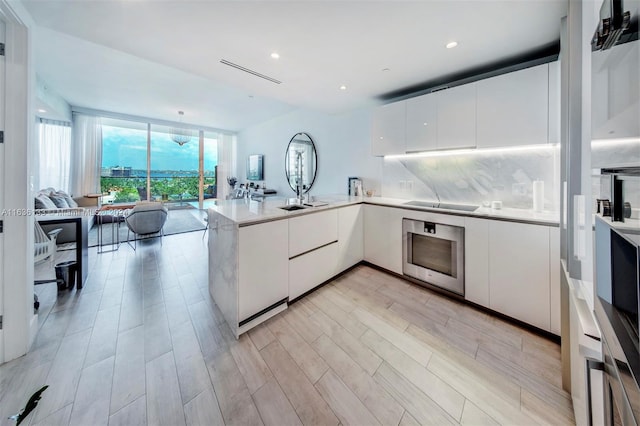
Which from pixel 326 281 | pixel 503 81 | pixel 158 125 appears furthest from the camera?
pixel 158 125

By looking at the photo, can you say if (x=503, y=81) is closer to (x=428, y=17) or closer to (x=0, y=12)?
(x=428, y=17)

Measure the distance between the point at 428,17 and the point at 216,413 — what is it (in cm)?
284

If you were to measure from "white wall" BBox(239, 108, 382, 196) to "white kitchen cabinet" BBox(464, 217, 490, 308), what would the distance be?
1593 millimetres

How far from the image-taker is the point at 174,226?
17.9 feet

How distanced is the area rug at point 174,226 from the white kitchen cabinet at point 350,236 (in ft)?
12.8

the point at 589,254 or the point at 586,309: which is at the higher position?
the point at 589,254

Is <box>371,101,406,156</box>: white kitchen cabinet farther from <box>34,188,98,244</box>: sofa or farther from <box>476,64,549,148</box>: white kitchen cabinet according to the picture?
<box>34,188,98,244</box>: sofa

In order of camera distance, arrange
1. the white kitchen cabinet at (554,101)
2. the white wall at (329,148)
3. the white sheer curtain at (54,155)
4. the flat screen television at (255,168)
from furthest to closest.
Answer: the flat screen television at (255,168) → the white sheer curtain at (54,155) → the white wall at (329,148) → the white kitchen cabinet at (554,101)

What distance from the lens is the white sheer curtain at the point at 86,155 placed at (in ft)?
17.9

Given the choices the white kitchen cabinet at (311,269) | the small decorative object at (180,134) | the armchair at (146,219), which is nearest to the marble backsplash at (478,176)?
the white kitchen cabinet at (311,269)

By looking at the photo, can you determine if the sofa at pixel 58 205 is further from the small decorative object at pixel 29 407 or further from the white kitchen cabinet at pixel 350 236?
the small decorative object at pixel 29 407

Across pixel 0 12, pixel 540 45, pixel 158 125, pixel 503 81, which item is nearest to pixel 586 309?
pixel 503 81

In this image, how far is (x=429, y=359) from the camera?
1.58m

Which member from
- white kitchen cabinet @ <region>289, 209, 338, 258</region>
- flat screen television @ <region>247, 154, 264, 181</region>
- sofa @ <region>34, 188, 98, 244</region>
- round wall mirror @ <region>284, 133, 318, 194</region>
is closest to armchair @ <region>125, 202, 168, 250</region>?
sofa @ <region>34, 188, 98, 244</region>
